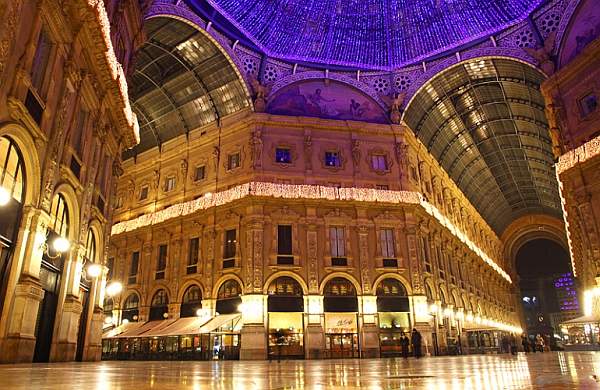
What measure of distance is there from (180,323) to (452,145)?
29064 millimetres

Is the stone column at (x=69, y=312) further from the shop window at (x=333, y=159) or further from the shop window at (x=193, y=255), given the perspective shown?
the shop window at (x=333, y=159)

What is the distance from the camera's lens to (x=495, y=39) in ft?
99.0

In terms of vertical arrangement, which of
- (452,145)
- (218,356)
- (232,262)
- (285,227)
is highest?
(452,145)

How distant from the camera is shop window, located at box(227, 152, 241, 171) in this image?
1181 inches

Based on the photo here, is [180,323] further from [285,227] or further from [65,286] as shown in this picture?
[65,286]

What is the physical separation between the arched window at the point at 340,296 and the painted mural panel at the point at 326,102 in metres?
12.2

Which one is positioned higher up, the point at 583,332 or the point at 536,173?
the point at 536,173

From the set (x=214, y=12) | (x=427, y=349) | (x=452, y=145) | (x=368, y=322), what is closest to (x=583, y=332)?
(x=452, y=145)

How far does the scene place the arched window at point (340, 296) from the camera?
2673 centimetres

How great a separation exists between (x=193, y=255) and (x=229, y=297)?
15.3 feet

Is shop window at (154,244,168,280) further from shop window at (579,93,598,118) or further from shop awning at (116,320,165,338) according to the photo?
shop window at (579,93,598,118)

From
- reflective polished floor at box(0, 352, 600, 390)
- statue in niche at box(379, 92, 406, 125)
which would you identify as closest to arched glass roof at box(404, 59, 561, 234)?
statue in niche at box(379, 92, 406, 125)

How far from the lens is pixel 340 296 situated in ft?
88.5

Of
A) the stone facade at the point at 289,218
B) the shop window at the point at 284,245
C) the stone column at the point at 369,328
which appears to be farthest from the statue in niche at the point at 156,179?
the stone column at the point at 369,328
